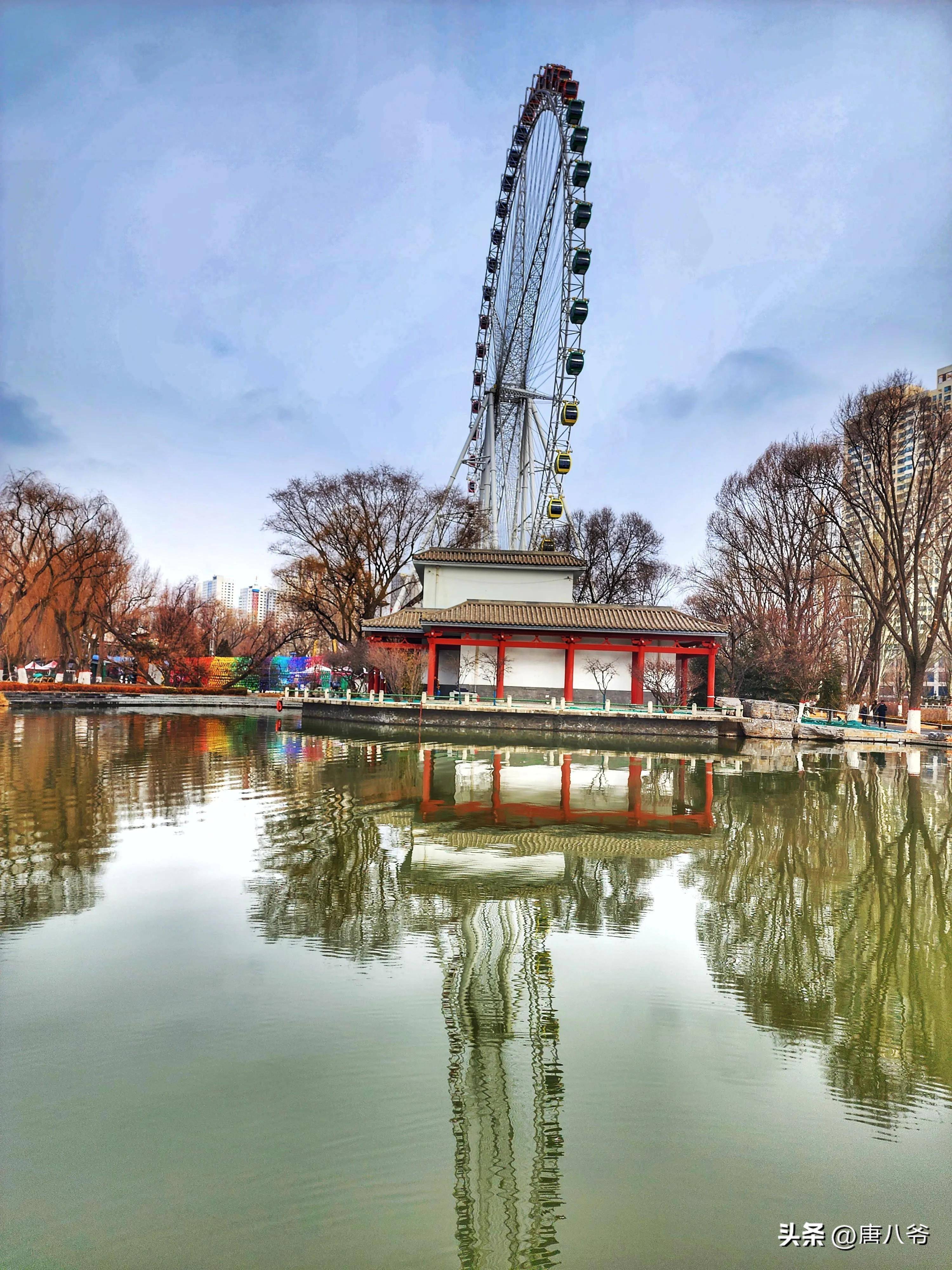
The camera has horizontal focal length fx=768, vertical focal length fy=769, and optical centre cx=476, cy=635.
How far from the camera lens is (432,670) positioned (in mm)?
27297

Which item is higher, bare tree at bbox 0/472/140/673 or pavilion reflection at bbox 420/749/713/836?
bare tree at bbox 0/472/140/673

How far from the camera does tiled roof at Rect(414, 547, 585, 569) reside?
31203 millimetres

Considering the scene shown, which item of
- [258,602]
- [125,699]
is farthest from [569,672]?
[258,602]

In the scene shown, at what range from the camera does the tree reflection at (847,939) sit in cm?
380

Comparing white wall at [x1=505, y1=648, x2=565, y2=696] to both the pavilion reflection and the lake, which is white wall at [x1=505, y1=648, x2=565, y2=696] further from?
the lake

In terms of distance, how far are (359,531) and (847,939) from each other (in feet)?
108

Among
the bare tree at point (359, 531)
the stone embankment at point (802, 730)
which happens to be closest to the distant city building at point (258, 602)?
the bare tree at point (359, 531)

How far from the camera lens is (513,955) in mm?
4973

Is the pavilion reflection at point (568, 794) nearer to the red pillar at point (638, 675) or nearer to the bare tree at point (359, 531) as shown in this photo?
the red pillar at point (638, 675)

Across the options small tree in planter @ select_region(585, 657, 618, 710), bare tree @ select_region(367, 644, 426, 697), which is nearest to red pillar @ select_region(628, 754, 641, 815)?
small tree in planter @ select_region(585, 657, 618, 710)

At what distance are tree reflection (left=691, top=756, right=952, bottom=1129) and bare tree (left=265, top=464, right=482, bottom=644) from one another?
2770 cm

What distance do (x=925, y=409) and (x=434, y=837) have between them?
23.3m

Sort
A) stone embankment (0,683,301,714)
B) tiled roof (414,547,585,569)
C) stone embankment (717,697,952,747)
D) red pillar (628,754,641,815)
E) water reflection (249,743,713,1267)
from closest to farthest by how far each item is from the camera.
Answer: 1. water reflection (249,743,713,1267)
2. red pillar (628,754,641,815)
3. stone embankment (717,697,952,747)
4. stone embankment (0,683,301,714)
5. tiled roof (414,547,585,569)

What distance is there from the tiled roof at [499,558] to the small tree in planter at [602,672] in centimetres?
460
